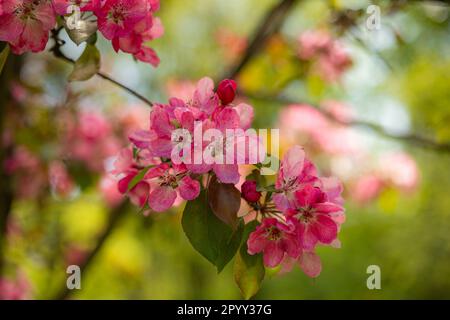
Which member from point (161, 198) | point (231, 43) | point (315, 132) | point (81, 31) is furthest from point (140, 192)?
point (231, 43)

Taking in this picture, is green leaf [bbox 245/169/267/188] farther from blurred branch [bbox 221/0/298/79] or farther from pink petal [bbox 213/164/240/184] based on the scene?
blurred branch [bbox 221/0/298/79]

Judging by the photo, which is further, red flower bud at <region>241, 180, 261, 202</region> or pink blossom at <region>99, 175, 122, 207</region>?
pink blossom at <region>99, 175, 122, 207</region>

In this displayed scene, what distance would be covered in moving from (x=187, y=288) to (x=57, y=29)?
4762 mm

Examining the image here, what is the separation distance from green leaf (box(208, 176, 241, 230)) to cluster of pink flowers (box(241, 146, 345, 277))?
0.04 meters

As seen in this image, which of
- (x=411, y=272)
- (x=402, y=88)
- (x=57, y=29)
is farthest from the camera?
(x=411, y=272)

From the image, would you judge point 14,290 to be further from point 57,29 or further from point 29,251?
point 57,29

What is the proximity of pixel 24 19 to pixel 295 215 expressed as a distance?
0.41m

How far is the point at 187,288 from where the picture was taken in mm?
5469

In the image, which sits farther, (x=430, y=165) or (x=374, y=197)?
(x=430, y=165)

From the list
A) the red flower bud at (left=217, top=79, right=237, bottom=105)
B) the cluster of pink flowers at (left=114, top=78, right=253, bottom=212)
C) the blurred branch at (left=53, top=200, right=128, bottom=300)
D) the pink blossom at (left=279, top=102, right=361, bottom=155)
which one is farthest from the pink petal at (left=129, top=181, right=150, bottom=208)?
the pink blossom at (left=279, top=102, right=361, bottom=155)

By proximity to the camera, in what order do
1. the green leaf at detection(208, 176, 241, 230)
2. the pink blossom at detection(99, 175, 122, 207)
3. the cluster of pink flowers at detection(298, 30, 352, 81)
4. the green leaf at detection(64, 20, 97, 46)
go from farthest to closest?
the cluster of pink flowers at detection(298, 30, 352, 81), the pink blossom at detection(99, 175, 122, 207), the green leaf at detection(64, 20, 97, 46), the green leaf at detection(208, 176, 241, 230)

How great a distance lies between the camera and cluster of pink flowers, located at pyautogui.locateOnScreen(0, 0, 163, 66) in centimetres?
75

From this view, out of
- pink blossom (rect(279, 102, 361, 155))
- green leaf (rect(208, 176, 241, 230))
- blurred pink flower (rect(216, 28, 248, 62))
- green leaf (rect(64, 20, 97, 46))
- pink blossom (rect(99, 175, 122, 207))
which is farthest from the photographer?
blurred pink flower (rect(216, 28, 248, 62))
